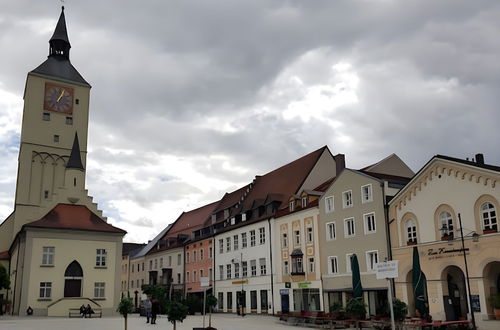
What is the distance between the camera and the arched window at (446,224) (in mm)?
30219

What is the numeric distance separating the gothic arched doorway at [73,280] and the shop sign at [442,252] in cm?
3409

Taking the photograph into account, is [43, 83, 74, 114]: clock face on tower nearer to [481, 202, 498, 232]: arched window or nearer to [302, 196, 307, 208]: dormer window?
[302, 196, 307, 208]: dormer window

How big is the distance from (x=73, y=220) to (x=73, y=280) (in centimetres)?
641

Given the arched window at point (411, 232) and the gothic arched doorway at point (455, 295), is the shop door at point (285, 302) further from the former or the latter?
the gothic arched doorway at point (455, 295)

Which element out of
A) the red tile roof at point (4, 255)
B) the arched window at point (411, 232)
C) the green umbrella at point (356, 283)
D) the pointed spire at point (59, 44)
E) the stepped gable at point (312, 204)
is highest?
the pointed spire at point (59, 44)

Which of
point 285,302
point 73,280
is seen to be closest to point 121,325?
point 285,302

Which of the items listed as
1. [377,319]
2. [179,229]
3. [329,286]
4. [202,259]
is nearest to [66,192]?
[202,259]

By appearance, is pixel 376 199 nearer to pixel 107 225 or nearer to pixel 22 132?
pixel 107 225

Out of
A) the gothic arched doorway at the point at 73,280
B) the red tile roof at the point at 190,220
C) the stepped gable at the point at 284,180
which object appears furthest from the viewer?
the red tile roof at the point at 190,220

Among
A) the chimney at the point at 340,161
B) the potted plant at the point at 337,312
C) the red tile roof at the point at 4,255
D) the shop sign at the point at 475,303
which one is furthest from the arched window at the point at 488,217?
the red tile roof at the point at 4,255

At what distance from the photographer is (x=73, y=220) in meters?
53.1

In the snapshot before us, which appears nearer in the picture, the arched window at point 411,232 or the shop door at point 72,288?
the arched window at point 411,232

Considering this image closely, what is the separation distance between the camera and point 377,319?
29.3 metres

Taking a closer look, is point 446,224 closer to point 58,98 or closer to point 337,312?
point 337,312
